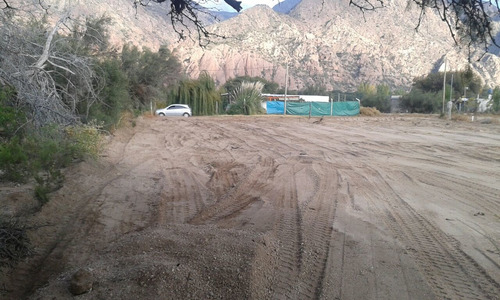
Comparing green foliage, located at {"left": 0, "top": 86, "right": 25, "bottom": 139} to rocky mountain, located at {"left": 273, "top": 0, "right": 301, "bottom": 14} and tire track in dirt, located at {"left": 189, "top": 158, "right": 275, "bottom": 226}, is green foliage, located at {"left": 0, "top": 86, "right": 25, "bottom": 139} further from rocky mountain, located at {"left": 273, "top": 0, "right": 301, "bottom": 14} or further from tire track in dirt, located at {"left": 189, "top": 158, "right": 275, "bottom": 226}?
rocky mountain, located at {"left": 273, "top": 0, "right": 301, "bottom": 14}

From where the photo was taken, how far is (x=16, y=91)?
343 inches

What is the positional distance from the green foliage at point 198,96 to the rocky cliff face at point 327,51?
104 ft

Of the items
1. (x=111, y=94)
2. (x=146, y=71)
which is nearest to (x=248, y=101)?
(x=146, y=71)

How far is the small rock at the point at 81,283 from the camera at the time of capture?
4.70m

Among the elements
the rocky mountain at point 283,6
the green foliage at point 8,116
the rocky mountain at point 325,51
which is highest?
the rocky mountain at point 325,51

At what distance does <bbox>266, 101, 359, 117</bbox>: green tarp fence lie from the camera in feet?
164

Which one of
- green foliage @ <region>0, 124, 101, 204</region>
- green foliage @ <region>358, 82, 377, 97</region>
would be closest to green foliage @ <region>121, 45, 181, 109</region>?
green foliage @ <region>0, 124, 101, 204</region>

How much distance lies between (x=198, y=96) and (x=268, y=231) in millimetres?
48792

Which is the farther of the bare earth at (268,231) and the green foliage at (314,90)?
the green foliage at (314,90)

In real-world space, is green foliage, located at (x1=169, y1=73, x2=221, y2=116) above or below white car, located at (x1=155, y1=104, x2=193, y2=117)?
above

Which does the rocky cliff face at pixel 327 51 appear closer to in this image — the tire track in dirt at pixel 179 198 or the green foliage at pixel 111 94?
the green foliage at pixel 111 94

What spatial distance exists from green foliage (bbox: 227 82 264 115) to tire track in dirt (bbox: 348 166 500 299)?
4246cm

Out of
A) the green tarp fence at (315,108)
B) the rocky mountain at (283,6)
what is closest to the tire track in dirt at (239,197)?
the rocky mountain at (283,6)

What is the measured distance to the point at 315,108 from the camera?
164 ft
